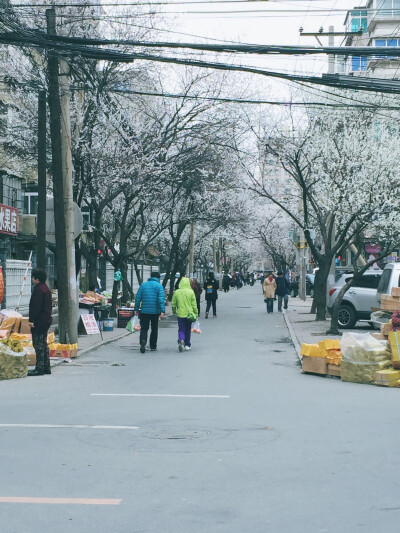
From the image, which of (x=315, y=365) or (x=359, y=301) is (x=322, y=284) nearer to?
(x=359, y=301)

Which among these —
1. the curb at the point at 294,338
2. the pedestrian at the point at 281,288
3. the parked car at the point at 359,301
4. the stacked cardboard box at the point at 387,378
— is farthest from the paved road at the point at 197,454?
the pedestrian at the point at 281,288

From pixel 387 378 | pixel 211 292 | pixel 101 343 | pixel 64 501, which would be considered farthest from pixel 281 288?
pixel 64 501

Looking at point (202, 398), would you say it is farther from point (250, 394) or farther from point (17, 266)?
point (17, 266)

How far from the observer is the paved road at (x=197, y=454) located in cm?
548

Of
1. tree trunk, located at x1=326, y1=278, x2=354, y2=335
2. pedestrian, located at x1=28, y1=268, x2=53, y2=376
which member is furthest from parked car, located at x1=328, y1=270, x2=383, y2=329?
pedestrian, located at x1=28, y1=268, x2=53, y2=376

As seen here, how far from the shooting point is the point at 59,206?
17734mm

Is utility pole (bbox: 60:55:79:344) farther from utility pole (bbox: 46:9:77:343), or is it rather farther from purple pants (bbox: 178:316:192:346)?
purple pants (bbox: 178:316:192:346)

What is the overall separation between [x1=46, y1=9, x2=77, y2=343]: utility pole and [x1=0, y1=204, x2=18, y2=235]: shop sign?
16.5m

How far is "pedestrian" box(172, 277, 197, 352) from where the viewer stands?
1809cm

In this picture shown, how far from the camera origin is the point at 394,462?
7.18 metres

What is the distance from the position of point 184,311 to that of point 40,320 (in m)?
5.00

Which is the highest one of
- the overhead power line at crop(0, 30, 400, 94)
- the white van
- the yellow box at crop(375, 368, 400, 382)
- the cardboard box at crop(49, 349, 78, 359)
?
the overhead power line at crop(0, 30, 400, 94)

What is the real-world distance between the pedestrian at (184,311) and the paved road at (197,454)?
406 centimetres

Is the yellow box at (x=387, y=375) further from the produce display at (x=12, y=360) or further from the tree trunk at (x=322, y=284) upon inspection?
the tree trunk at (x=322, y=284)
